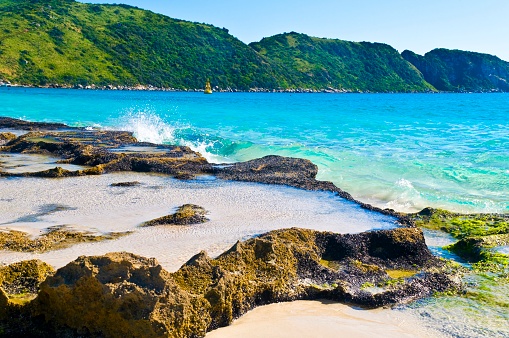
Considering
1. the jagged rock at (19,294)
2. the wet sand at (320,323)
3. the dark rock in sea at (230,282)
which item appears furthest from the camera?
the wet sand at (320,323)

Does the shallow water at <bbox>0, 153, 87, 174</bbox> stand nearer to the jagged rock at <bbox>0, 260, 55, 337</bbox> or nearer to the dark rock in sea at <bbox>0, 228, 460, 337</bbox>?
the jagged rock at <bbox>0, 260, 55, 337</bbox>

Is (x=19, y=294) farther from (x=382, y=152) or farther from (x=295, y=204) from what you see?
(x=382, y=152)

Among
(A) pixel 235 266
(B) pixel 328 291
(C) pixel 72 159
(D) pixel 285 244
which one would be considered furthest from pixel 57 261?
(C) pixel 72 159

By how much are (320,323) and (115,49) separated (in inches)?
5858

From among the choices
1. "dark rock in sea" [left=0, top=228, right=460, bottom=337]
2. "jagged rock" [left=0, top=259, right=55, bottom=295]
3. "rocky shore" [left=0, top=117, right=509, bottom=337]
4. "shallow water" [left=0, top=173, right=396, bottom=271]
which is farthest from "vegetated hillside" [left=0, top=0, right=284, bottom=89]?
"dark rock in sea" [left=0, top=228, right=460, bottom=337]

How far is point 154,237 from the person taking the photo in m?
9.58

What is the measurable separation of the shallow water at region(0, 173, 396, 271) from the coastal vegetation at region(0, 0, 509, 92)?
11372 cm

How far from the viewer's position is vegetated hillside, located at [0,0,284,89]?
407 feet

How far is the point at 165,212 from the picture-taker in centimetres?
1166

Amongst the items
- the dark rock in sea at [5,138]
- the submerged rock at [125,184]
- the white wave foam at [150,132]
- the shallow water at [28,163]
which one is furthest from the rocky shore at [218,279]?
the white wave foam at [150,132]

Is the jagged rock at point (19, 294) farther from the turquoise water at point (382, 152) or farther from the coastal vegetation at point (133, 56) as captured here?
the coastal vegetation at point (133, 56)

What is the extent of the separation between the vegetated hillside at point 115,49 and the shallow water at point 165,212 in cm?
11413

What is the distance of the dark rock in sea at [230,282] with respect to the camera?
5.68m

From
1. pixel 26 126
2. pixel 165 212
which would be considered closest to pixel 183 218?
pixel 165 212
